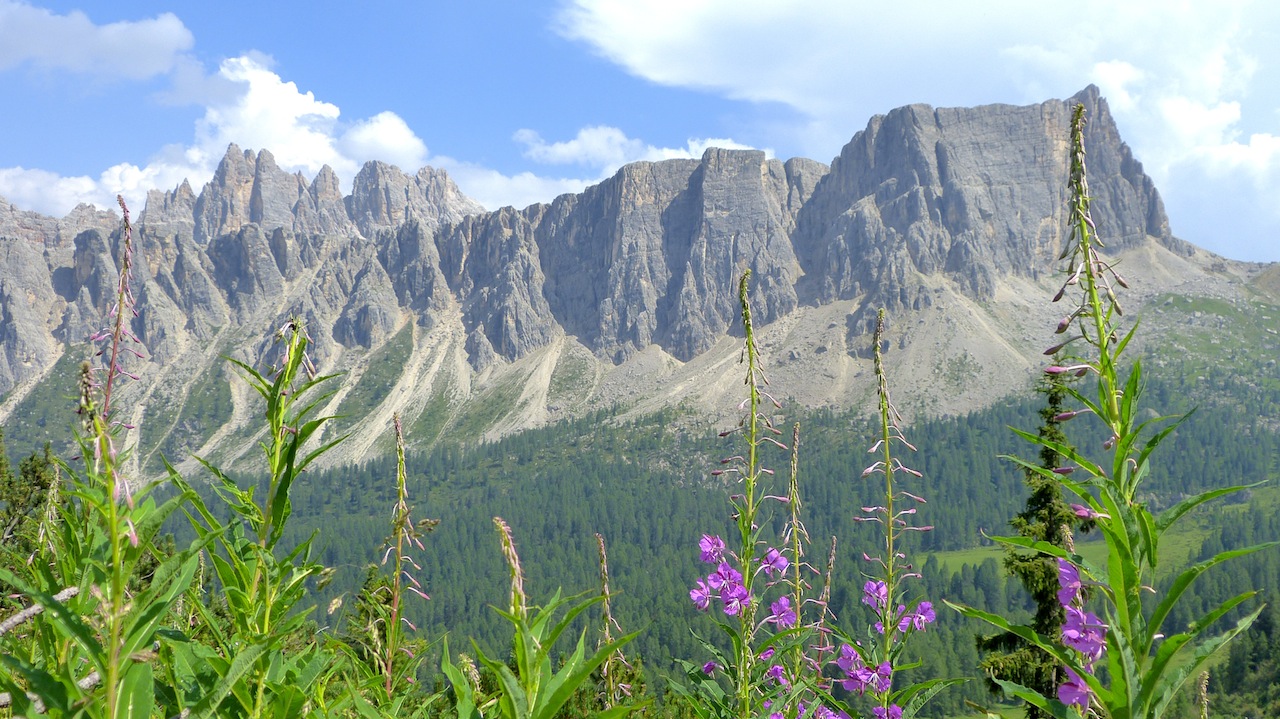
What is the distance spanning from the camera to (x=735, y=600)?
644cm

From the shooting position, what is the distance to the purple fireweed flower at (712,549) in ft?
22.9

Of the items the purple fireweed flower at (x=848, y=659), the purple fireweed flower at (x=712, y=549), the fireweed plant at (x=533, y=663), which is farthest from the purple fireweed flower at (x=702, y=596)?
the fireweed plant at (x=533, y=663)

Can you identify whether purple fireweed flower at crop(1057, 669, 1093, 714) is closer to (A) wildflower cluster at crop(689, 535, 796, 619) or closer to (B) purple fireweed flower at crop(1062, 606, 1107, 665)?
(B) purple fireweed flower at crop(1062, 606, 1107, 665)

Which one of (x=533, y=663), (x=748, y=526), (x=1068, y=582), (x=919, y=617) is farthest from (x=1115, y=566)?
(x=919, y=617)

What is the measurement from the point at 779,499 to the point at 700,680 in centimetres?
163

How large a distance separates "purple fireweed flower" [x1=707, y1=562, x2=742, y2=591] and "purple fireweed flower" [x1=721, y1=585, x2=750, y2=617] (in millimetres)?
145

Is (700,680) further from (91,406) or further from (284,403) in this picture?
(91,406)

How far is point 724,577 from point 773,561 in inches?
31.2

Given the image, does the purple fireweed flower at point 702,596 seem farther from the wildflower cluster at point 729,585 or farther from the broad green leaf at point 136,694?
the broad green leaf at point 136,694

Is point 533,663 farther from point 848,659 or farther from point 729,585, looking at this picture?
point 848,659

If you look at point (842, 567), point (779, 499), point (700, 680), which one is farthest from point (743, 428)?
point (842, 567)

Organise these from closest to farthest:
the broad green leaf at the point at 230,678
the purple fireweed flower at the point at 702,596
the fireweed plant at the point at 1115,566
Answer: the broad green leaf at the point at 230,678, the fireweed plant at the point at 1115,566, the purple fireweed flower at the point at 702,596

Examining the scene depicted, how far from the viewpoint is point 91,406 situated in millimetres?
3219

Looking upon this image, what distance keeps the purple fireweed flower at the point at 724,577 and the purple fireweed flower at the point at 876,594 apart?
3.96 feet
